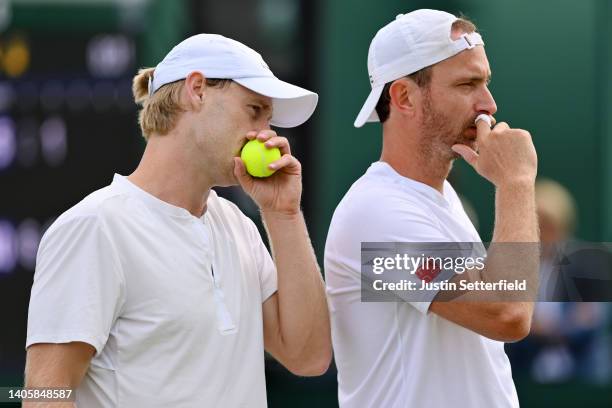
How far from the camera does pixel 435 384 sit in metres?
2.96

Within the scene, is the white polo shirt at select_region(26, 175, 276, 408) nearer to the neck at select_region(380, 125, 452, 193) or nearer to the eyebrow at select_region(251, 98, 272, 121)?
the eyebrow at select_region(251, 98, 272, 121)

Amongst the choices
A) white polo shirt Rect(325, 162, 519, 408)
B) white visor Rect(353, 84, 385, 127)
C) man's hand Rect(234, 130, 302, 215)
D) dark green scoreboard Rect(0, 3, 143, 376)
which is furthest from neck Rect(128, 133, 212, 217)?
dark green scoreboard Rect(0, 3, 143, 376)

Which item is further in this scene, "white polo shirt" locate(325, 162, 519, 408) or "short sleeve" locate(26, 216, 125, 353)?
"white polo shirt" locate(325, 162, 519, 408)

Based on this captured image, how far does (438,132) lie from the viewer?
317 centimetres

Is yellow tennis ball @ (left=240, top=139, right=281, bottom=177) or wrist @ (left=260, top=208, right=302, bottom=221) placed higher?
yellow tennis ball @ (left=240, top=139, right=281, bottom=177)

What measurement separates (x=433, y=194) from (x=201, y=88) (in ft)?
2.15

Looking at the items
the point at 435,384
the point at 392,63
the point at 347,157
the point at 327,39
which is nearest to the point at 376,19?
the point at 327,39

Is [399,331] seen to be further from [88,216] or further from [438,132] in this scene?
[88,216]

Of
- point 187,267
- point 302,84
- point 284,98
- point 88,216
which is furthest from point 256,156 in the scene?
point 302,84

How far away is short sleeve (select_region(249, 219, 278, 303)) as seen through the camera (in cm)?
301

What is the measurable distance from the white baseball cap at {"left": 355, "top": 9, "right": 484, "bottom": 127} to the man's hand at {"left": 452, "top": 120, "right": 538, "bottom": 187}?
207 millimetres

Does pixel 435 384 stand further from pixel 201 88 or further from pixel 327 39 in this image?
pixel 327 39

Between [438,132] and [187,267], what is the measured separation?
77cm

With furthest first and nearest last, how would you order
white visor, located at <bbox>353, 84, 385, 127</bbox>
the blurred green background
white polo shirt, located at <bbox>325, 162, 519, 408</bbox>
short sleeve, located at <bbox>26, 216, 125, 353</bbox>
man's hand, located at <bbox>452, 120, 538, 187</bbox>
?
the blurred green background < white visor, located at <bbox>353, 84, 385, 127</bbox> < man's hand, located at <bbox>452, 120, 538, 187</bbox> < white polo shirt, located at <bbox>325, 162, 519, 408</bbox> < short sleeve, located at <bbox>26, 216, 125, 353</bbox>
